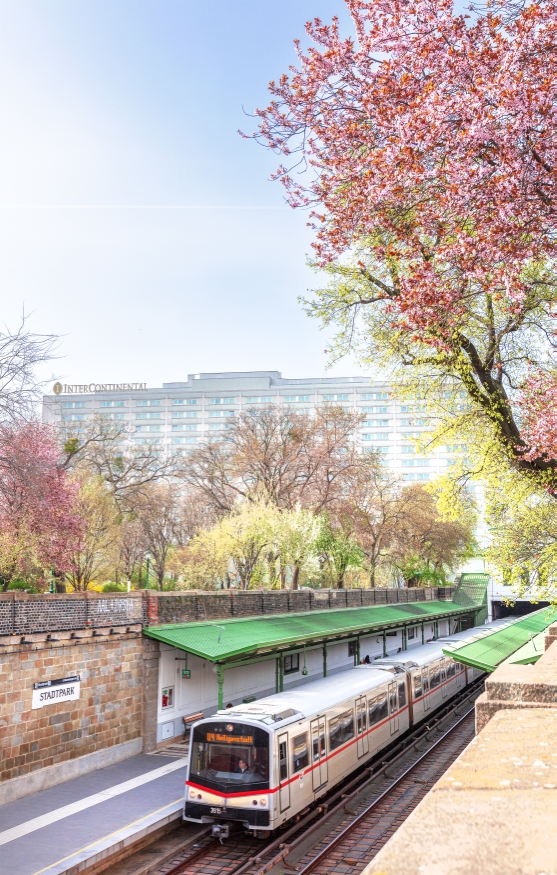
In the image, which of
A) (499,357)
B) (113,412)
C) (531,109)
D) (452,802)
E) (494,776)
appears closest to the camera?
(452,802)

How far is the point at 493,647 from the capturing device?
27453 mm

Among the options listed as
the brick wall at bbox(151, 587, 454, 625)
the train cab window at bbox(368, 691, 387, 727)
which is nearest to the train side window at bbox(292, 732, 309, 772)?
the train cab window at bbox(368, 691, 387, 727)

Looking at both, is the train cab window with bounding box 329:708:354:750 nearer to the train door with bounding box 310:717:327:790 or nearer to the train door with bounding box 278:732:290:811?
the train door with bounding box 310:717:327:790

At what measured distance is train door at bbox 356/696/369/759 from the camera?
18.9 meters

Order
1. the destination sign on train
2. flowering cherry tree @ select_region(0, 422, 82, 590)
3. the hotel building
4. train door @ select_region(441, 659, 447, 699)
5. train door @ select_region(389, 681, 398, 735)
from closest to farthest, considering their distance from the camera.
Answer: the destination sign on train
flowering cherry tree @ select_region(0, 422, 82, 590)
train door @ select_region(389, 681, 398, 735)
train door @ select_region(441, 659, 447, 699)
the hotel building

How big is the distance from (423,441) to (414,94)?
8.65 meters

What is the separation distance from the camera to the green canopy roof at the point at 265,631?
20609 millimetres

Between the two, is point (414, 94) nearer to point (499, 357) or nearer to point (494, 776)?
point (499, 357)

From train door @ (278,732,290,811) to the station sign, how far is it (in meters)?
6.42

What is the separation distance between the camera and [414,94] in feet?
28.9

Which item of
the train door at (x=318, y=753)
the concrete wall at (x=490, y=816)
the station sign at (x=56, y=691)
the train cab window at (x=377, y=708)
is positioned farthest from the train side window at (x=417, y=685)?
the concrete wall at (x=490, y=816)

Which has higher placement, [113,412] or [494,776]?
[113,412]

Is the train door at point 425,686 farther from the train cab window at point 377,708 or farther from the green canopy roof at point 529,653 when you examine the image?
the green canopy roof at point 529,653

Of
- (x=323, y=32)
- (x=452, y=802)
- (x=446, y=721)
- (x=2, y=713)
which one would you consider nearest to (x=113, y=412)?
(x=446, y=721)
